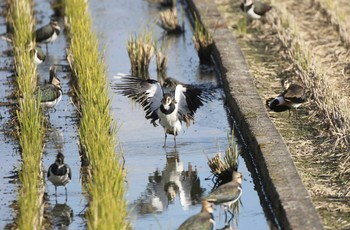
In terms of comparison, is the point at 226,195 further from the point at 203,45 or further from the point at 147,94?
the point at 203,45

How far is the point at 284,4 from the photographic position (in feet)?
50.9

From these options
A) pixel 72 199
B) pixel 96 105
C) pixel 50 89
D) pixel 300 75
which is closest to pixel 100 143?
pixel 72 199

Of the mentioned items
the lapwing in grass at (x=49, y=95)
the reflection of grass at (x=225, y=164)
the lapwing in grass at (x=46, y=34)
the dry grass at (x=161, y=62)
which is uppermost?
the reflection of grass at (x=225, y=164)

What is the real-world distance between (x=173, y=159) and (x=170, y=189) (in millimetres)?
912

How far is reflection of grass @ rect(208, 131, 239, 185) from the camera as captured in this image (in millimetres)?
8055

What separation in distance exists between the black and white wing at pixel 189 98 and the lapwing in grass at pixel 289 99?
59 cm

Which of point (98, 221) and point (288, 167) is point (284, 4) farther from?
point (98, 221)

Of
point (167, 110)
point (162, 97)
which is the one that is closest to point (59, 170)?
point (167, 110)

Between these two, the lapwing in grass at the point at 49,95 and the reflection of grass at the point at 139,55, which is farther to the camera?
the reflection of grass at the point at 139,55

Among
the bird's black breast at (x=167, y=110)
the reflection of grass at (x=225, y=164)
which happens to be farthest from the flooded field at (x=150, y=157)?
the bird's black breast at (x=167, y=110)

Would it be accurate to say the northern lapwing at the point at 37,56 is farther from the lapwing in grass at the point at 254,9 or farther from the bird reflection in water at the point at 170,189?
the bird reflection in water at the point at 170,189

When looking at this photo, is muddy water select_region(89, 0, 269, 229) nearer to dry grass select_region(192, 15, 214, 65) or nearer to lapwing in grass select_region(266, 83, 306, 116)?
dry grass select_region(192, 15, 214, 65)

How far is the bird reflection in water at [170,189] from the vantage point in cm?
773

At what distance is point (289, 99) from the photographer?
943 centimetres
